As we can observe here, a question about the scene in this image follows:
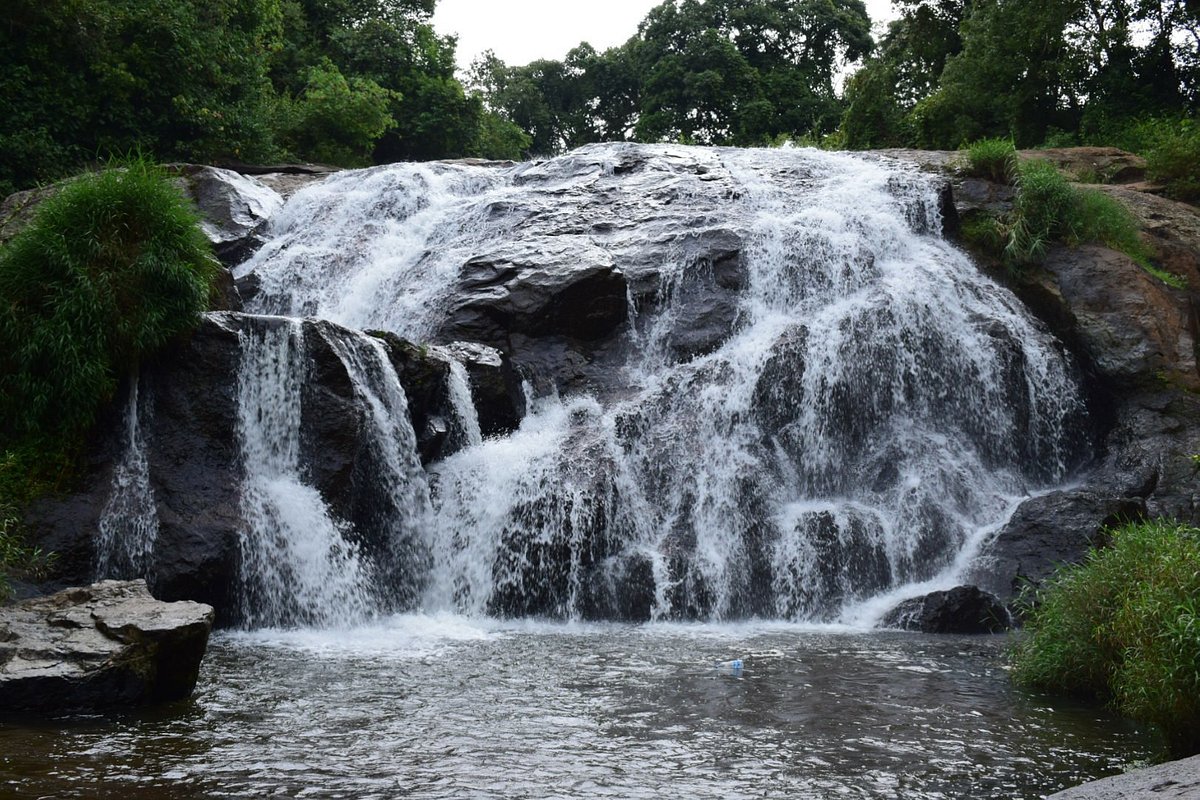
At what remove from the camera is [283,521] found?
11.1 m

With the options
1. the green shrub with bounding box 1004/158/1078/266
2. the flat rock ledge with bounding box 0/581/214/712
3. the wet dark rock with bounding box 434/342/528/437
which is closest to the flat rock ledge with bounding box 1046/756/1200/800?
the flat rock ledge with bounding box 0/581/214/712

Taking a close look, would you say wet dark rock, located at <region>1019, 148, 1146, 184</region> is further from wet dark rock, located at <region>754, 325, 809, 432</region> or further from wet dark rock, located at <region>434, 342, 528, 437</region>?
wet dark rock, located at <region>434, 342, 528, 437</region>

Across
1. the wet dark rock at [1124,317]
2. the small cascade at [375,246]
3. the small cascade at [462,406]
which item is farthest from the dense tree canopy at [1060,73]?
the small cascade at [462,406]

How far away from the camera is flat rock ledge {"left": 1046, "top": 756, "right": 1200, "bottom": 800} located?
15.2 ft

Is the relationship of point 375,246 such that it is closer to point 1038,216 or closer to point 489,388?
point 489,388

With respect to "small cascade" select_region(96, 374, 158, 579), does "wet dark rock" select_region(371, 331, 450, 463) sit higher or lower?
higher

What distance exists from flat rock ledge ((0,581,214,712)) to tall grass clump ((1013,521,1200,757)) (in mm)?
6228

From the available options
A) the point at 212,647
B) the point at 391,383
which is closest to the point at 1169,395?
the point at 391,383

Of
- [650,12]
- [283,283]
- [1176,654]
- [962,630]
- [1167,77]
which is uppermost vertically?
[650,12]

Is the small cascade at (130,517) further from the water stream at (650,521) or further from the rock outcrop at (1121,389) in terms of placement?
the rock outcrop at (1121,389)

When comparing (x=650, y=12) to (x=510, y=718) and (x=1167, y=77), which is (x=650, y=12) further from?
(x=510, y=718)

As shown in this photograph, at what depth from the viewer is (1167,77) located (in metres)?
24.6

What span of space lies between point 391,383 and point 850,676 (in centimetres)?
659

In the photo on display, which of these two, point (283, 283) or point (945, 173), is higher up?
point (945, 173)
